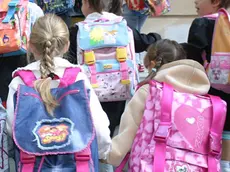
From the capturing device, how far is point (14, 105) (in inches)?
77.6

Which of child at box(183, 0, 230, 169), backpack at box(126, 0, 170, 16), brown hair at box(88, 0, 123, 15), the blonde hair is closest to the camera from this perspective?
the blonde hair

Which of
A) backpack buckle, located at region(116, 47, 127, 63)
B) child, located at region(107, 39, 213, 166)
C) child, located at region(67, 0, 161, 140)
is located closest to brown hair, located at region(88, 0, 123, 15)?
child, located at region(67, 0, 161, 140)

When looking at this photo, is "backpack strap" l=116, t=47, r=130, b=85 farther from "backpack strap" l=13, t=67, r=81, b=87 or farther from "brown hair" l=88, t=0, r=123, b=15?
"backpack strap" l=13, t=67, r=81, b=87

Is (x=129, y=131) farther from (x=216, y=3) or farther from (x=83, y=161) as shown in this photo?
(x=216, y=3)

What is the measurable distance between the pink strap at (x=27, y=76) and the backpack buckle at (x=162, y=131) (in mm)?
617

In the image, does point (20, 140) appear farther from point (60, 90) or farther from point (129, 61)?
point (129, 61)

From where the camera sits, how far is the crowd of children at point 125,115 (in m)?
1.88

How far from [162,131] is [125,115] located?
28 centimetres

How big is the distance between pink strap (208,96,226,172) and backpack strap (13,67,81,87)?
67 centimetres

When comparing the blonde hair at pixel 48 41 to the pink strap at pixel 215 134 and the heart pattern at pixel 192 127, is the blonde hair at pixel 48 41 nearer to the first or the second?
the heart pattern at pixel 192 127

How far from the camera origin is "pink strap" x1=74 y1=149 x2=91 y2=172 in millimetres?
1875

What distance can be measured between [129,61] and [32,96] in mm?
945

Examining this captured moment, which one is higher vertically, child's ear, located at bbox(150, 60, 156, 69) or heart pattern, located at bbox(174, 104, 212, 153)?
child's ear, located at bbox(150, 60, 156, 69)

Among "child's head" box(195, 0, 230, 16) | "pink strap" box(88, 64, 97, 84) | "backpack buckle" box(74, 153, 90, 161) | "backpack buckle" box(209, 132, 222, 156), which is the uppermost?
"child's head" box(195, 0, 230, 16)
